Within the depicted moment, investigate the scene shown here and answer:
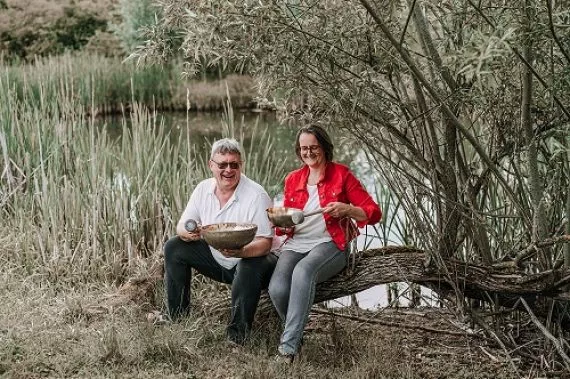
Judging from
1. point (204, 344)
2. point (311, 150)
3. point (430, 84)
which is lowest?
point (204, 344)

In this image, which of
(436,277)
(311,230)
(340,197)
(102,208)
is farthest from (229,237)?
(102,208)

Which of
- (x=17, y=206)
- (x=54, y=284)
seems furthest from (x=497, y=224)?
(x=17, y=206)

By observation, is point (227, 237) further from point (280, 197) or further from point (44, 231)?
point (44, 231)

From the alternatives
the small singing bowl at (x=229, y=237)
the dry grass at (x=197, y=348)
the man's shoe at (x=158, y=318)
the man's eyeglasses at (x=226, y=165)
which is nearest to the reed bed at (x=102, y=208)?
the dry grass at (x=197, y=348)

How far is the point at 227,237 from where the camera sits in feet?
10.2

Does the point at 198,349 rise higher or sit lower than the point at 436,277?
lower

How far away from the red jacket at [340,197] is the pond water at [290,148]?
22 centimetres

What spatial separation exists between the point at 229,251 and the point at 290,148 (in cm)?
740

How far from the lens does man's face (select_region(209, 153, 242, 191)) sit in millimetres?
3322

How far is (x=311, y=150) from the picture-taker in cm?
323

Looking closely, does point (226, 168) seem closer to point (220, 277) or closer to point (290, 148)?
point (220, 277)

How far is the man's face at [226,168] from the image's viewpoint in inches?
131

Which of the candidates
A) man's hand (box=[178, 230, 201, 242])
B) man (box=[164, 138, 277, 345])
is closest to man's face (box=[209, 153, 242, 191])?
man (box=[164, 138, 277, 345])

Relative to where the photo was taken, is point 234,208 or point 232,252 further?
point 234,208
